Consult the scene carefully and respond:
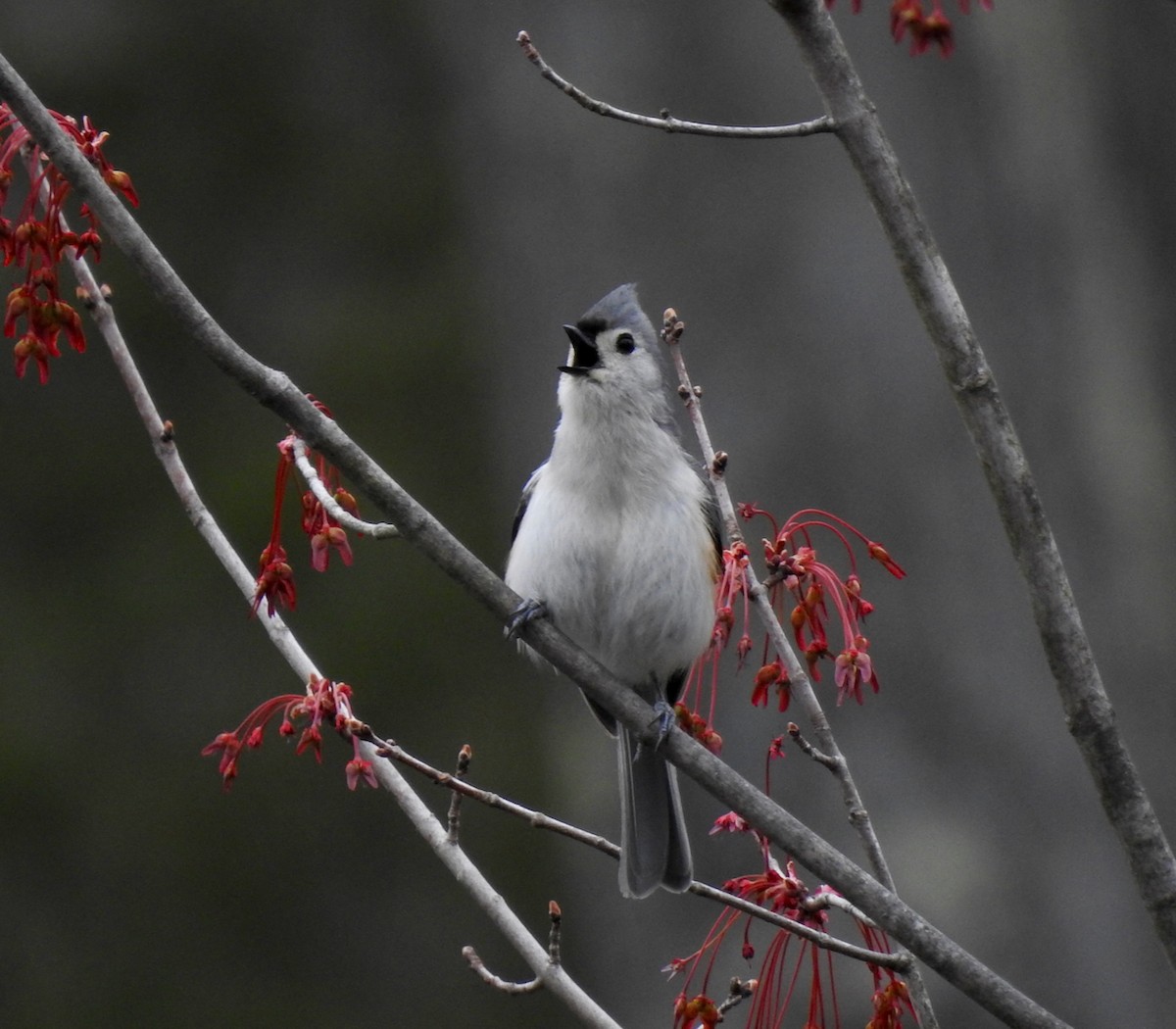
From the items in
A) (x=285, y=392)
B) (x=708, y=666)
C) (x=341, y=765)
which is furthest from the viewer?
(x=341, y=765)

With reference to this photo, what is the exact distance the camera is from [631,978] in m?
4.27

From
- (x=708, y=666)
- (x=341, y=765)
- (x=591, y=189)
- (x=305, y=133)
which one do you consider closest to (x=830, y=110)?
(x=708, y=666)

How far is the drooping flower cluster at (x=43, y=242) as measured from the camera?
6.23 ft

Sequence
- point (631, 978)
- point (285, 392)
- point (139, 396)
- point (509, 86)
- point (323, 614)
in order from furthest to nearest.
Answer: point (323, 614) → point (509, 86) → point (631, 978) → point (139, 396) → point (285, 392)

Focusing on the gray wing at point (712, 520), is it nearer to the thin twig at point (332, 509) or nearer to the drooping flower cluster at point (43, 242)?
the thin twig at point (332, 509)

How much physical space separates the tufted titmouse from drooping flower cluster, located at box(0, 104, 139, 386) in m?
0.91

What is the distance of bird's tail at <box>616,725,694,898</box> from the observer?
105 inches

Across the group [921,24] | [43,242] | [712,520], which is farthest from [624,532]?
[921,24]

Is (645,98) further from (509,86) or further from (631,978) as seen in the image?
(631,978)

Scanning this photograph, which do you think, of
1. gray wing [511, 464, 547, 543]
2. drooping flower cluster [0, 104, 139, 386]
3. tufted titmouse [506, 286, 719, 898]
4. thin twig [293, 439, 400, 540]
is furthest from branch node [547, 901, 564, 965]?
gray wing [511, 464, 547, 543]

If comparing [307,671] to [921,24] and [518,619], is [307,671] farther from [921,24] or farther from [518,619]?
[921,24]

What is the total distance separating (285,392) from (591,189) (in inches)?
118

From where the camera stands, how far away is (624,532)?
275 centimetres

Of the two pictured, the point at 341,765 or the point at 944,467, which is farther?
the point at 341,765
